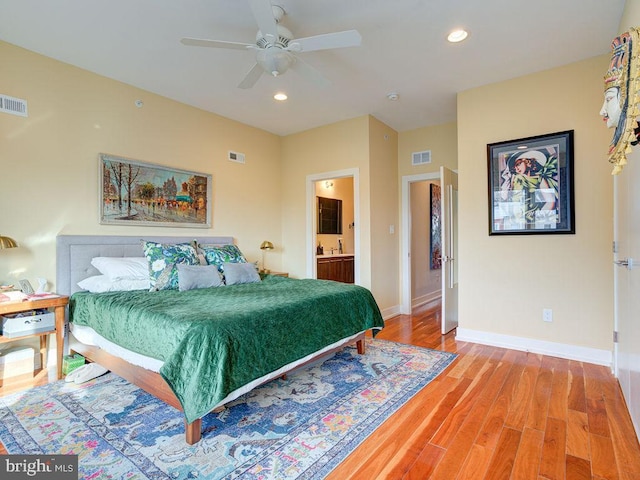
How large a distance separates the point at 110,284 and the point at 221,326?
168 centimetres

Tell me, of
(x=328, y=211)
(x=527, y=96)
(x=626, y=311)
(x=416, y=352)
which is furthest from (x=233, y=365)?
(x=328, y=211)

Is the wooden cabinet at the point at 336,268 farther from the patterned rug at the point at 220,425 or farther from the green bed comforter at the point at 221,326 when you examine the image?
the patterned rug at the point at 220,425

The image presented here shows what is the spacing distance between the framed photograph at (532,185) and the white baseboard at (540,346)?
1111 mm

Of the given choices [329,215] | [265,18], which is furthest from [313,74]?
[329,215]

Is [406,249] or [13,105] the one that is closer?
[13,105]

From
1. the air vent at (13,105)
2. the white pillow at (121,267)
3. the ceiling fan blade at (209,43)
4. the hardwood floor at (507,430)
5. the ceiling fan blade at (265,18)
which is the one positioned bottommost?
the hardwood floor at (507,430)

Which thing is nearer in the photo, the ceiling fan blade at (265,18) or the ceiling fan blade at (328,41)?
the ceiling fan blade at (265,18)

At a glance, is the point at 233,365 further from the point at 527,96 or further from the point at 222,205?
the point at 527,96

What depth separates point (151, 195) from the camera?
3.73 meters

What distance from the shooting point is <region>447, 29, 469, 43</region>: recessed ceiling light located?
8.73ft

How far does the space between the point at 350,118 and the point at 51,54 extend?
10.9 ft

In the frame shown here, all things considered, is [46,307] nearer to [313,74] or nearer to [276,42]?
[276,42]

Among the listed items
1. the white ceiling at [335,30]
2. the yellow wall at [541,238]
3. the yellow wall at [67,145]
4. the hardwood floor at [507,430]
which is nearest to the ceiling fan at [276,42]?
the white ceiling at [335,30]

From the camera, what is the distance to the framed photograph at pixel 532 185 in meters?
3.14
